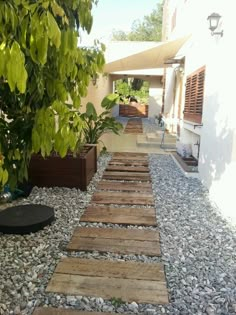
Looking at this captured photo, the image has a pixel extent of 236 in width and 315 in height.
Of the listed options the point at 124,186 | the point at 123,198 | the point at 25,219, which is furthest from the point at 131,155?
the point at 25,219

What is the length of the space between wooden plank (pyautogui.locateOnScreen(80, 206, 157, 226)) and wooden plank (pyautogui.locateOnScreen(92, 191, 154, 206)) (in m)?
0.29

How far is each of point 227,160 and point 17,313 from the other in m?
3.73

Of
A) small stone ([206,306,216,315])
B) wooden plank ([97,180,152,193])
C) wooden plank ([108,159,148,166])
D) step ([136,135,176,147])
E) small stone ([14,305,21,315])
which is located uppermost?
step ([136,135,176,147])

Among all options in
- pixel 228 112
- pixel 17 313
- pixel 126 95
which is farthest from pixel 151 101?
pixel 17 313

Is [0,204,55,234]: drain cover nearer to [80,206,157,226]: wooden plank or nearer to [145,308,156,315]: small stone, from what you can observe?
[80,206,157,226]: wooden plank

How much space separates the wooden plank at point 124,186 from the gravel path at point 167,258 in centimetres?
55

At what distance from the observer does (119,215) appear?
4512 mm

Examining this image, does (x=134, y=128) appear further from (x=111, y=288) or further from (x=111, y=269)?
(x=111, y=288)

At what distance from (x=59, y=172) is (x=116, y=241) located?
2.35m

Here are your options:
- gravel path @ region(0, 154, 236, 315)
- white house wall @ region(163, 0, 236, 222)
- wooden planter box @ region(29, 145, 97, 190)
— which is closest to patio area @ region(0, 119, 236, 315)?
gravel path @ region(0, 154, 236, 315)

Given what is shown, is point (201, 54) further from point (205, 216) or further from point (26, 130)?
point (26, 130)

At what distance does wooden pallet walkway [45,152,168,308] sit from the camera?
8.91 feet

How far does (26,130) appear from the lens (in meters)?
1.64

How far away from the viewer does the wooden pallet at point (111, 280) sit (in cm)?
267
